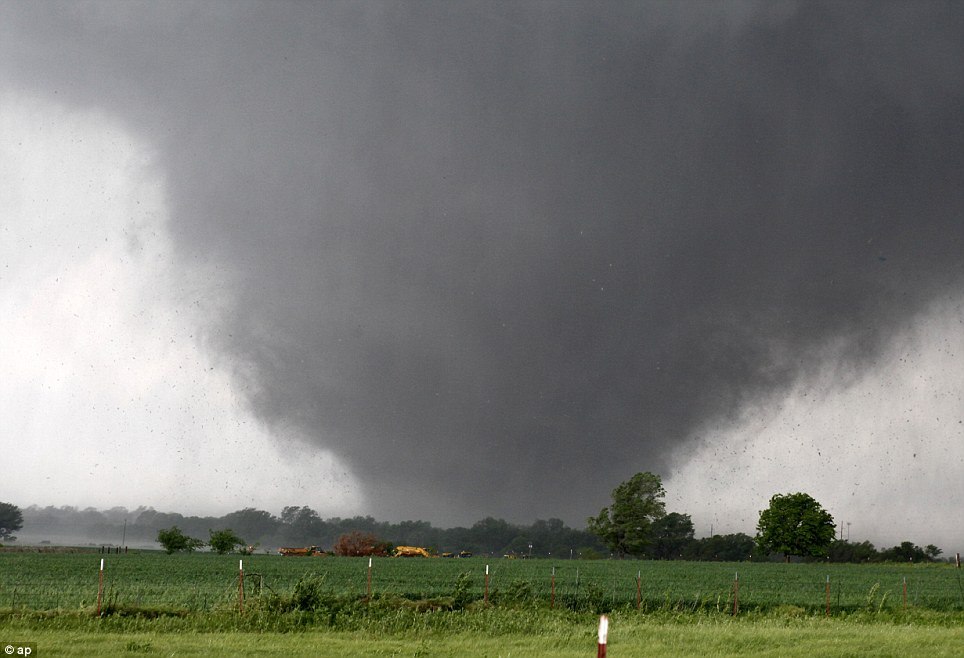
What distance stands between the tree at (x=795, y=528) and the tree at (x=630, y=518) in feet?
62.4

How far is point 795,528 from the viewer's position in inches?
5566

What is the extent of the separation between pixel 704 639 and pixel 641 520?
11782cm

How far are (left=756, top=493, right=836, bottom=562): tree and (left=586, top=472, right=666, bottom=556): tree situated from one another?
19021mm

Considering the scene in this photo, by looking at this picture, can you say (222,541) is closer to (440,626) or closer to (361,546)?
(361,546)

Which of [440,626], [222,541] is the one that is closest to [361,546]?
[222,541]

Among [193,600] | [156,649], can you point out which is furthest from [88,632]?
[193,600]

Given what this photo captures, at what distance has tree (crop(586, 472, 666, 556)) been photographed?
13900cm

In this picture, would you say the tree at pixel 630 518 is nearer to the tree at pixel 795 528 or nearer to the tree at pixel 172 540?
the tree at pixel 795 528

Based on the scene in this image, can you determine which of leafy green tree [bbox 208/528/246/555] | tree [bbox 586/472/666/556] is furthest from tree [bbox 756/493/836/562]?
leafy green tree [bbox 208/528/246/555]

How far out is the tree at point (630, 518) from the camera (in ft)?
456

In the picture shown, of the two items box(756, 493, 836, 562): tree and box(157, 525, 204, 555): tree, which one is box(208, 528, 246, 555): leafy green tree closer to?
box(157, 525, 204, 555): tree

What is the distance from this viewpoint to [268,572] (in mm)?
63719

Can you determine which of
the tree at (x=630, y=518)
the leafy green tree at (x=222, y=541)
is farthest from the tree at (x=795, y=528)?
the leafy green tree at (x=222, y=541)

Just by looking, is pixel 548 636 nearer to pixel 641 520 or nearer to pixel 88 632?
pixel 88 632
